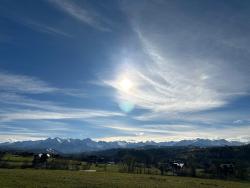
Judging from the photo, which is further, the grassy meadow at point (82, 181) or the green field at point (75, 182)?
the grassy meadow at point (82, 181)

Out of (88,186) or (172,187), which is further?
(172,187)

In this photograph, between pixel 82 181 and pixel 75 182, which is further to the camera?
pixel 82 181

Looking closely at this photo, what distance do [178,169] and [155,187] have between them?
129m

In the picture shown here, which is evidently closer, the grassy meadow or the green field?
the green field

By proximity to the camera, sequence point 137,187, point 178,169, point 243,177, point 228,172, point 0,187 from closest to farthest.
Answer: point 0,187 < point 137,187 < point 243,177 < point 228,172 < point 178,169

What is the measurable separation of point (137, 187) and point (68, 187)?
15.0m

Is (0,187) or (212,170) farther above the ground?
(212,170)

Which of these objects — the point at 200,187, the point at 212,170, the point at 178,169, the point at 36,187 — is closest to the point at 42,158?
the point at 178,169

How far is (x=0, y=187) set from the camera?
5288cm

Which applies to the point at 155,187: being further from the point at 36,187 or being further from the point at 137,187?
the point at 36,187

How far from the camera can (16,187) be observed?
54.4 meters

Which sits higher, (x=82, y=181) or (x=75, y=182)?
(x=82, y=181)

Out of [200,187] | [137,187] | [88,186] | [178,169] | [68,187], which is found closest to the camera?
[68,187]

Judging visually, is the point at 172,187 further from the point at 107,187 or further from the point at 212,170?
the point at 212,170
